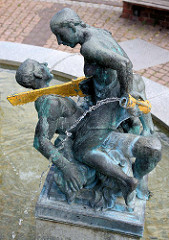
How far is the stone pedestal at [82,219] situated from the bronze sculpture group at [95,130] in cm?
8

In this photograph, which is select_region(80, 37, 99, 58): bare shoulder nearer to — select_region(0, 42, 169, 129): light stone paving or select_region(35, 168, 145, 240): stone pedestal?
select_region(35, 168, 145, 240): stone pedestal

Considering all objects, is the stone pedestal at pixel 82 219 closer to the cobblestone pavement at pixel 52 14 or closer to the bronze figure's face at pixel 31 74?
the bronze figure's face at pixel 31 74

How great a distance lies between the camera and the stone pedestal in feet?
10.2

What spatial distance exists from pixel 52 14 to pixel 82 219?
5951 mm

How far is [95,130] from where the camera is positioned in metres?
3.11

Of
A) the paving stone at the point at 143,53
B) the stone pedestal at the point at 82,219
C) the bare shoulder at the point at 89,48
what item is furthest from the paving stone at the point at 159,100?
the bare shoulder at the point at 89,48

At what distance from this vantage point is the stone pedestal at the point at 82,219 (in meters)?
3.11

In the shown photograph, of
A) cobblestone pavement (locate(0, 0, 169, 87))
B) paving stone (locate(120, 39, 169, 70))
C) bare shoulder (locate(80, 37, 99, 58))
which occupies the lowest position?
cobblestone pavement (locate(0, 0, 169, 87))

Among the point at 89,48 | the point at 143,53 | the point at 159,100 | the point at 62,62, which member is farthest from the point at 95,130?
the point at 143,53

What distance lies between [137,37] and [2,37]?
8.89 ft

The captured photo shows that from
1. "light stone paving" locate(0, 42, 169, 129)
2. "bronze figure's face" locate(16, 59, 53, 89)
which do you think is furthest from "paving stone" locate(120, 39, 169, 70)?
"bronze figure's face" locate(16, 59, 53, 89)

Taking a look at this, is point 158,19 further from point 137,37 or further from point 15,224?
point 15,224

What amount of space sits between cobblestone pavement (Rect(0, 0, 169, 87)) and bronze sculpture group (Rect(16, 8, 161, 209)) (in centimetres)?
314

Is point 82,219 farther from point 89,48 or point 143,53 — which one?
point 143,53
